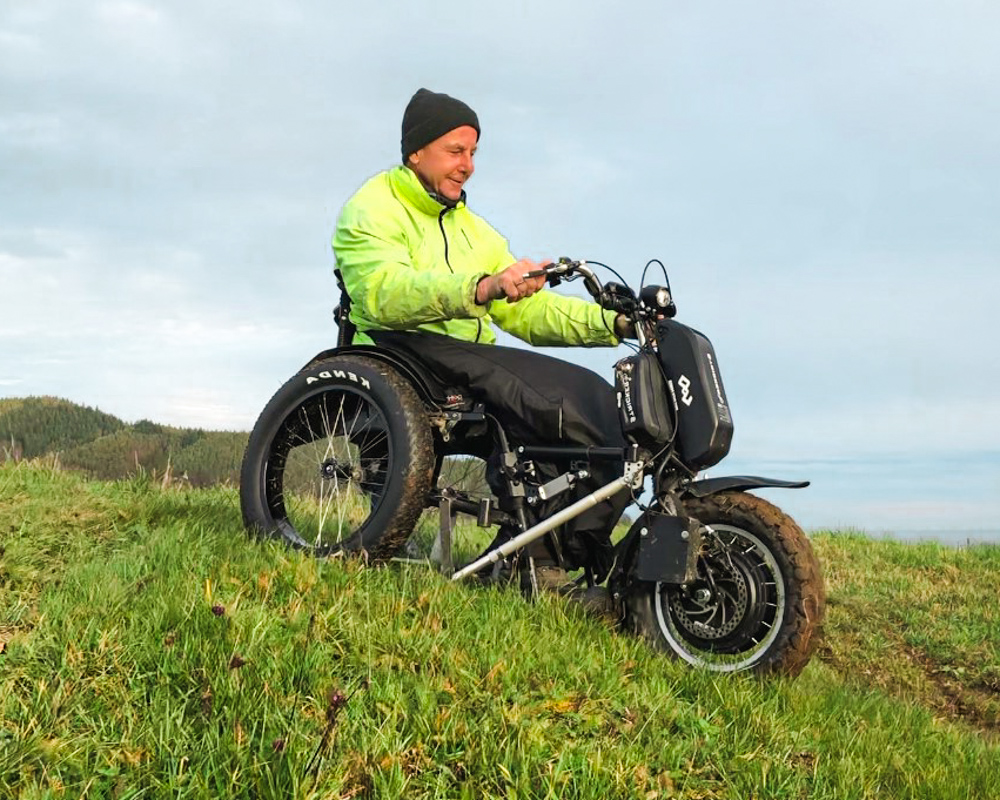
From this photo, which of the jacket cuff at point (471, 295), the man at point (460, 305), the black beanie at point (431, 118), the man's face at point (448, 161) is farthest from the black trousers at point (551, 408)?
the black beanie at point (431, 118)

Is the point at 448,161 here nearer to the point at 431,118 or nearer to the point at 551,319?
the point at 431,118

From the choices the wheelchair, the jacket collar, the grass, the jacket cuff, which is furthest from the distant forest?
the jacket cuff

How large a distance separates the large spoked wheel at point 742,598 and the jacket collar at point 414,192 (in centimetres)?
247

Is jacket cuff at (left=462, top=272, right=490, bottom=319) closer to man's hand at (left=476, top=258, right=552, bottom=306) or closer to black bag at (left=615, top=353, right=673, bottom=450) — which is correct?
man's hand at (left=476, top=258, right=552, bottom=306)

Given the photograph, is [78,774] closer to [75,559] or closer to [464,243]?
[75,559]

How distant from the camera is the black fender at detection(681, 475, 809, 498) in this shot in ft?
14.8

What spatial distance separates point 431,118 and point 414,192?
0.46 meters

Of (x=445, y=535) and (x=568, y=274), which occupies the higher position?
(x=568, y=274)

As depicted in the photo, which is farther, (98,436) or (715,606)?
(98,436)

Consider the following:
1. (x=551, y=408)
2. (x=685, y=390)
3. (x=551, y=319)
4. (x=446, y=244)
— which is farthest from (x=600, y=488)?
(x=446, y=244)

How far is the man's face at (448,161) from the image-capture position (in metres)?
5.50

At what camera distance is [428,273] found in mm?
4891

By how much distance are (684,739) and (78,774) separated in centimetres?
220

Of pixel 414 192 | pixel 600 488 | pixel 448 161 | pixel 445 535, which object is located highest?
pixel 448 161
